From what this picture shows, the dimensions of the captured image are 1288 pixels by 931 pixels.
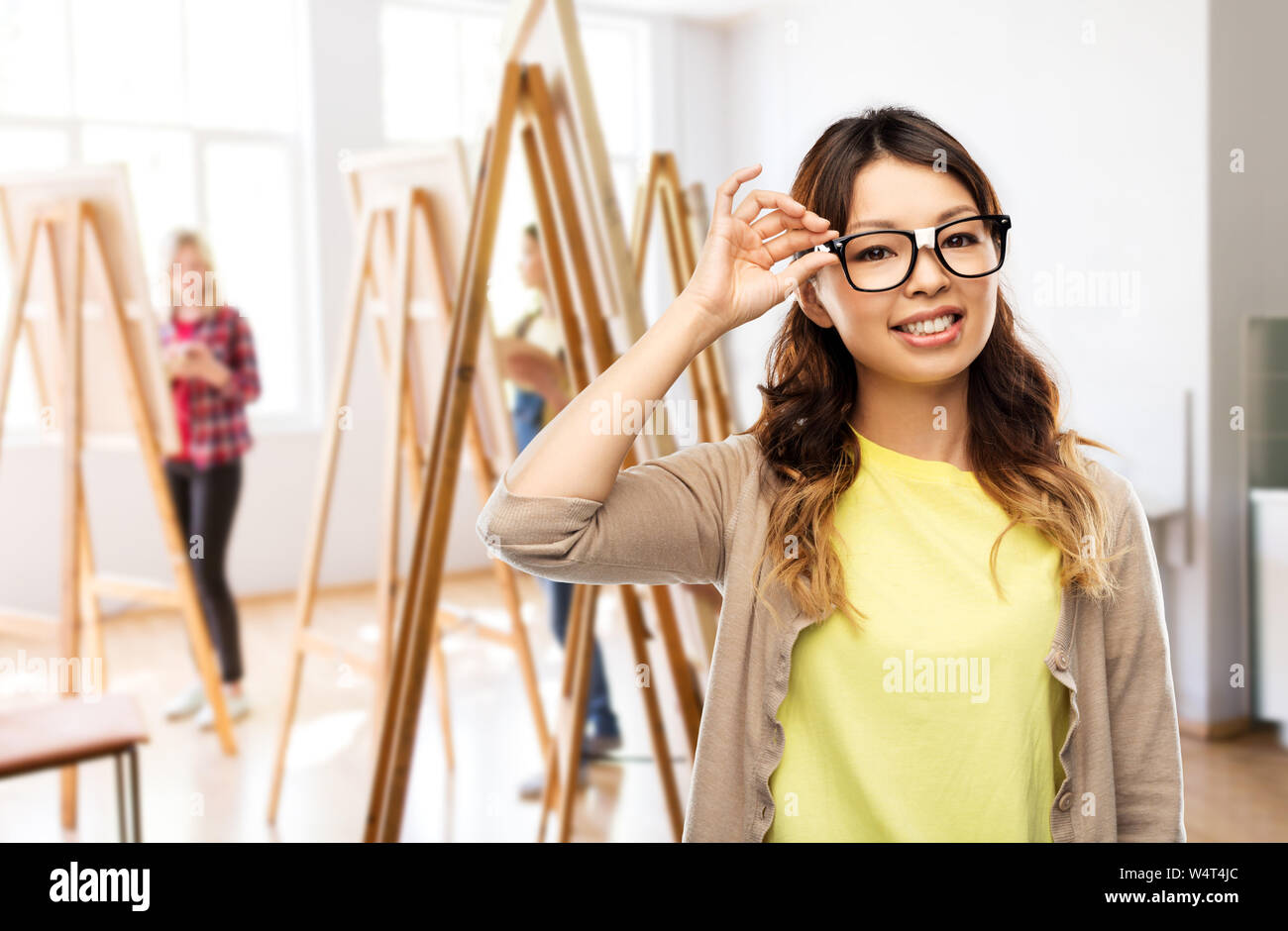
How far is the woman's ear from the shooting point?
3.51ft

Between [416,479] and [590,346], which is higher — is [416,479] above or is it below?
below

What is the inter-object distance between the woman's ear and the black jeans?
10.8 feet

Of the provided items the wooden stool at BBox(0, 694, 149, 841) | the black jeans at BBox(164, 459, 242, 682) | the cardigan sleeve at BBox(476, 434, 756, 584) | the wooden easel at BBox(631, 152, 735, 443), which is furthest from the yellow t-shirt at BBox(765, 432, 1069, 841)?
the black jeans at BBox(164, 459, 242, 682)

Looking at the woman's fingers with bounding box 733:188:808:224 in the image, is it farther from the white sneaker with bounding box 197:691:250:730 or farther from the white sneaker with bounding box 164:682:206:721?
the white sneaker with bounding box 164:682:206:721

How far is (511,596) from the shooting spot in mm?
3016

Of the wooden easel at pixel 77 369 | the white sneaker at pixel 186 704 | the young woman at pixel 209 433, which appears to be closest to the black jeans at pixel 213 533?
the young woman at pixel 209 433

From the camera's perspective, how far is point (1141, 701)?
1007 mm

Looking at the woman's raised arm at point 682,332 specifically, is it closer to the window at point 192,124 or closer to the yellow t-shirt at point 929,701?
the yellow t-shirt at point 929,701

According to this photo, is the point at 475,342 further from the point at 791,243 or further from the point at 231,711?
the point at 231,711

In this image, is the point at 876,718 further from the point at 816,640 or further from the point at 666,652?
the point at 666,652

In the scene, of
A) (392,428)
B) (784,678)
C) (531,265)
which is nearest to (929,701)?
(784,678)

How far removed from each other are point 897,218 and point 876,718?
1.44ft

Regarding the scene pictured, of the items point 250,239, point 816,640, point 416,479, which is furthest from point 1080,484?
point 250,239

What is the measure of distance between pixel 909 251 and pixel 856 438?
20 cm
